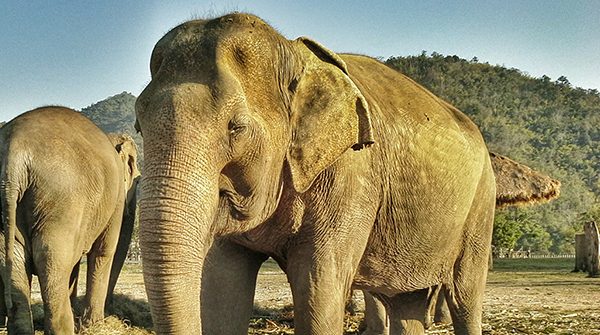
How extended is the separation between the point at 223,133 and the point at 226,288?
1424 mm

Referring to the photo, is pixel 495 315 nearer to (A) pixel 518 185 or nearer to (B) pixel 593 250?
(A) pixel 518 185

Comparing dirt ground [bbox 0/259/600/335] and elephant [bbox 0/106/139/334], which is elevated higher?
elephant [bbox 0/106/139/334]

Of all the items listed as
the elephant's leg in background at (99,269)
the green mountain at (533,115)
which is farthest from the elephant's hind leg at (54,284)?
the green mountain at (533,115)

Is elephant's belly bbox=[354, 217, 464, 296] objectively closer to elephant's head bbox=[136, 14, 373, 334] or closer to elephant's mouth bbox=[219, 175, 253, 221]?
elephant's head bbox=[136, 14, 373, 334]

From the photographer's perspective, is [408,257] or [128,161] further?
[128,161]

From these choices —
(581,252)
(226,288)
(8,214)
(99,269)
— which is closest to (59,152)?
(8,214)

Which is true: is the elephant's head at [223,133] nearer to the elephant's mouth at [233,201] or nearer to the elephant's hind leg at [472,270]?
the elephant's mouth at [233,201]

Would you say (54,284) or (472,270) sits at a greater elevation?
(472,270)

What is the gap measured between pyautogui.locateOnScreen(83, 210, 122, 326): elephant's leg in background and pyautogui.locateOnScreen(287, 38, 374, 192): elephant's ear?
5887 mm

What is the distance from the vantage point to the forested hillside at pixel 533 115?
110 metres

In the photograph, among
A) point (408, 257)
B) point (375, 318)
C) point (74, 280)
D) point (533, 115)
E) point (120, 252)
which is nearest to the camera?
point (408, 257)

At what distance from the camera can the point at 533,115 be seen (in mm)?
133875

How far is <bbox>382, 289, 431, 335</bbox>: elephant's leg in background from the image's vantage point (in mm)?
5980

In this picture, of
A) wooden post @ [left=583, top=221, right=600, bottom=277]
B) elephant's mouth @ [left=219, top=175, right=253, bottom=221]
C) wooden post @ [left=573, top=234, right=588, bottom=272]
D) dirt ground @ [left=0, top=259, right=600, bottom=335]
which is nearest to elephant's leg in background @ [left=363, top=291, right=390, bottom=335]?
dirt ground @ [left=0, top=259, right=600, bottom=335]
